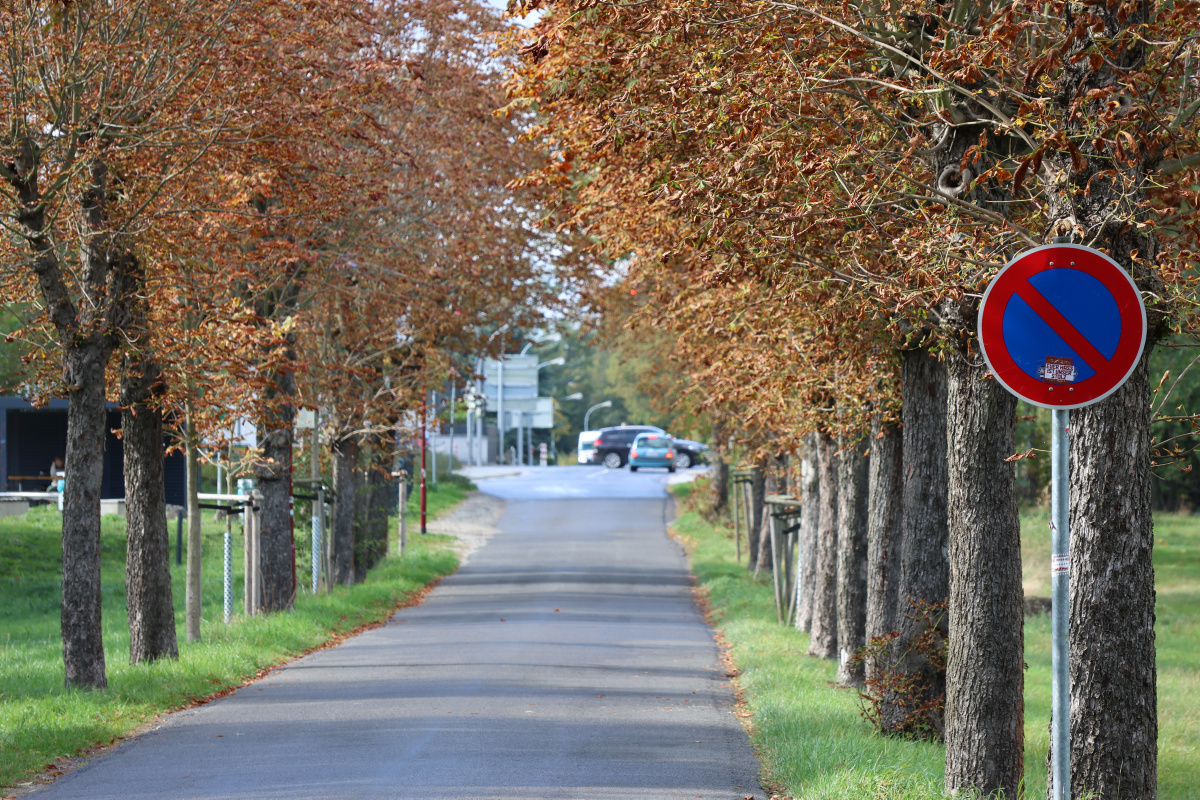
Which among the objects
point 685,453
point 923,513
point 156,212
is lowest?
point 923,513

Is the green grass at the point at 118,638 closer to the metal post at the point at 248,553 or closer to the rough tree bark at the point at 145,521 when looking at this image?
the metal post at the point at 248,553

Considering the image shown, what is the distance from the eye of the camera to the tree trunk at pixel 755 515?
2681 cm

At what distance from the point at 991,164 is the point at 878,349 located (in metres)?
3.34

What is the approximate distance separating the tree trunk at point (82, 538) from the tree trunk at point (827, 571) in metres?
7.58

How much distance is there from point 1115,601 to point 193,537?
10.4 metres

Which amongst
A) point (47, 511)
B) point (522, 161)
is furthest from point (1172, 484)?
point (47, 511)

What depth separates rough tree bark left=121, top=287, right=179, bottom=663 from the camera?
13.0m

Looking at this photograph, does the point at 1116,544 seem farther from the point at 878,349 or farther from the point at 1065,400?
the point at 878,349

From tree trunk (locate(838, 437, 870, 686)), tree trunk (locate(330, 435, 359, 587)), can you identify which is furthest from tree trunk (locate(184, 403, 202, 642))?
tree trunk (locate(330, 435, 359, 587))

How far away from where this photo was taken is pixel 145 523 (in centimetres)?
1312

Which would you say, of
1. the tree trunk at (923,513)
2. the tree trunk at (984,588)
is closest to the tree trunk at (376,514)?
the tree trunk at (923,513)

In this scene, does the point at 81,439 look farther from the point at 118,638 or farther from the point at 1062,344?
the point at 1062,344

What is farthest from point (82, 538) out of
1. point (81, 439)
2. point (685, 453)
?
point (685, 453)

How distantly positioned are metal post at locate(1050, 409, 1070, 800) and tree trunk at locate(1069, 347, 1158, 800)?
3.31ft
